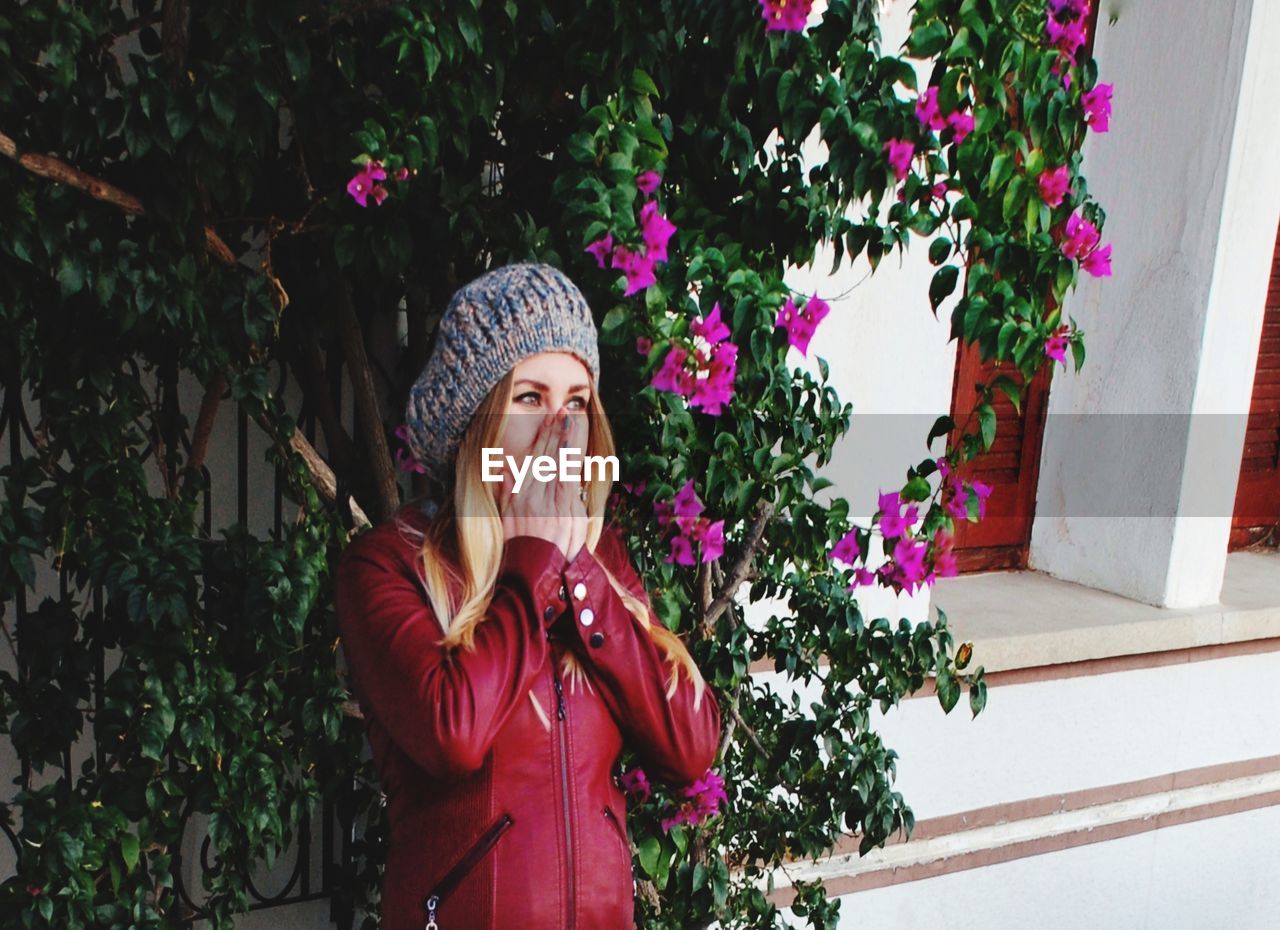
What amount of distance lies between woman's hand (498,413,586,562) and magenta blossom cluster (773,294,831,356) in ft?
1.35

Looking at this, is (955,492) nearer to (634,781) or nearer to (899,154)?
(899,154)

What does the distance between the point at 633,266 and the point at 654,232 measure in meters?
0.05

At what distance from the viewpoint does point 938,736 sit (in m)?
3.23

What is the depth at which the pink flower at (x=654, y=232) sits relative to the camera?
169 centimetres

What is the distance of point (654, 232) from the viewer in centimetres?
169

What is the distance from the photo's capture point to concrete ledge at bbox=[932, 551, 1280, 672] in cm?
324

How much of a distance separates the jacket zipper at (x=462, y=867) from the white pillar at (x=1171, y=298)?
2.68 m

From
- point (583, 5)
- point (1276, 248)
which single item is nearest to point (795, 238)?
point (583, 5)

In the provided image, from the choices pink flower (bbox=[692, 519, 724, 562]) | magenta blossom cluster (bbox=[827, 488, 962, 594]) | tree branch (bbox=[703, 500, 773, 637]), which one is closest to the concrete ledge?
tree branch (bbox=[703, 500, 773, 637])

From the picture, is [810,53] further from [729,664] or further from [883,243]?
[729,664]

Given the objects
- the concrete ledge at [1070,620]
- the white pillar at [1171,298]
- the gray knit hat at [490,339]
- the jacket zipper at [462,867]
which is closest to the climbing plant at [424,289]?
the gray knit hat at [490,339]

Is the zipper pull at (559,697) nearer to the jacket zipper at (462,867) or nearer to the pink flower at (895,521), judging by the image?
the jacket zipper at (462,867)

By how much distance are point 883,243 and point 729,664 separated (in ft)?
2.58

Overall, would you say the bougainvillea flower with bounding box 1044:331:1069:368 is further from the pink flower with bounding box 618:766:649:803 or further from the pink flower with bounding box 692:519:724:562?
the pink flower with bounding box 618:766:649:803
